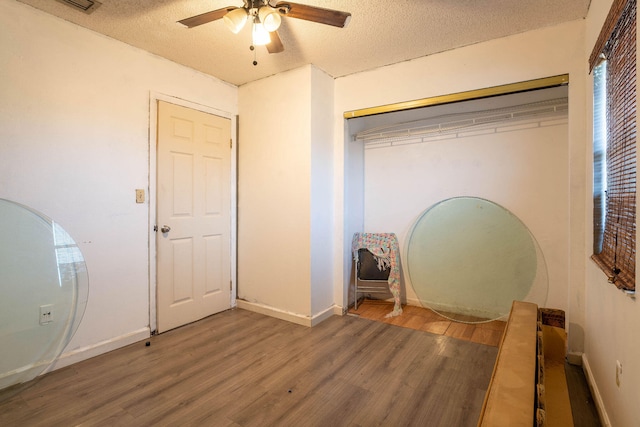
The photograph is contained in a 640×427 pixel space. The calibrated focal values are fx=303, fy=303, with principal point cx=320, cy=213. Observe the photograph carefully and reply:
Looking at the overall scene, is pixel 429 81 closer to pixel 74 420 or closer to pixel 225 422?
pixel 225 422

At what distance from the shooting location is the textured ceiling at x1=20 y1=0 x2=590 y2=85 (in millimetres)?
1986

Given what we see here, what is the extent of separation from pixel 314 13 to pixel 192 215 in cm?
206

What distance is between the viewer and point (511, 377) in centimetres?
103

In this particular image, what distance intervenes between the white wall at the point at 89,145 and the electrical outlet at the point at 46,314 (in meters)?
0.27

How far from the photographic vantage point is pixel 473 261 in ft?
9.46

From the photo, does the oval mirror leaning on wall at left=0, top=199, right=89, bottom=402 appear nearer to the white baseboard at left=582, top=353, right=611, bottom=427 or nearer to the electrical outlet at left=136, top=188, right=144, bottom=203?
the electrical outlet at left=136, top=188, right=144, bottom=203

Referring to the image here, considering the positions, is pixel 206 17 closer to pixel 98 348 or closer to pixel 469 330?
pixel 98 348

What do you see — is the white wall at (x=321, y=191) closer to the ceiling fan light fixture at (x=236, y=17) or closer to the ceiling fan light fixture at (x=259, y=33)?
the ceiling fan light fixture at (x=259, y=33)

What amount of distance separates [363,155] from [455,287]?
1769 mm

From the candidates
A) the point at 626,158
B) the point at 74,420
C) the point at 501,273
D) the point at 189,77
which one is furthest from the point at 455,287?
the point at 189,77

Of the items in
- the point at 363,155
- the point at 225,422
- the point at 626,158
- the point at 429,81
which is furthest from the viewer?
the point at 363,155

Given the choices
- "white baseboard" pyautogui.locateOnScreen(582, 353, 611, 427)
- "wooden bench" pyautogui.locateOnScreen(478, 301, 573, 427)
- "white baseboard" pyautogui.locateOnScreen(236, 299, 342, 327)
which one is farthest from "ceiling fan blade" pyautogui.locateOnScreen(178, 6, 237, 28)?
"white baseboard" pyautogui.locateOnScreen(582, 353, 611, 427)

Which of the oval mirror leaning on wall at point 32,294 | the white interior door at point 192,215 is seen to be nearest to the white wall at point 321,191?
the white interior door at point 192,215

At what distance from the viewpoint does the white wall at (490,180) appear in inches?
105
